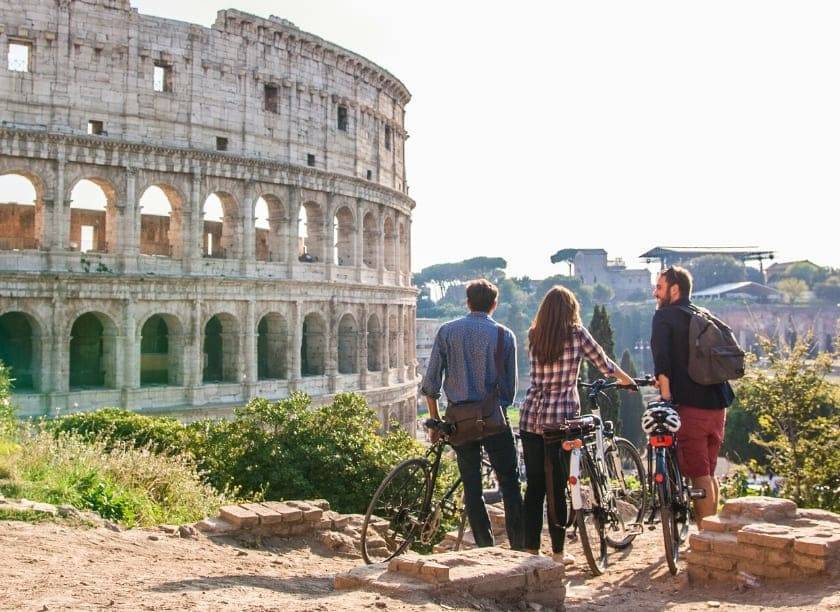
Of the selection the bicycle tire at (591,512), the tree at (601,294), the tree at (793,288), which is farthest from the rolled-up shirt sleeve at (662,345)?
the tree at (601,294)

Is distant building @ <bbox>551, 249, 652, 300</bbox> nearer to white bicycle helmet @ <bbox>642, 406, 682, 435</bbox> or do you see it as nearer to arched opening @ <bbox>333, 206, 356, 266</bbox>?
arched opening @ <bbox>333, 206, 356, 266</bbox>

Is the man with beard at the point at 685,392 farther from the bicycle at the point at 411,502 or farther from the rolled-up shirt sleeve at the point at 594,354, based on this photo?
the bicycle at the point at 411,502

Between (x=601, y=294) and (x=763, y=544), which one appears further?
(x=601, y=294)

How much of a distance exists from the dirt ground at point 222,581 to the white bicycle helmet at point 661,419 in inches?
41.7

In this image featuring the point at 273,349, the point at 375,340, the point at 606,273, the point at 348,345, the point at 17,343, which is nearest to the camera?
the point at 17,343

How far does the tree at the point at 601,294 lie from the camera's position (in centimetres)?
10294

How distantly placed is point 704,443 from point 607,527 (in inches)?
40.9

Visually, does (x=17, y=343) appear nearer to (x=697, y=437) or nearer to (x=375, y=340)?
(x=375, y=340)

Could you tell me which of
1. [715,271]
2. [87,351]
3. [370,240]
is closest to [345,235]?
[370,240]

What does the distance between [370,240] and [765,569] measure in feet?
80.5

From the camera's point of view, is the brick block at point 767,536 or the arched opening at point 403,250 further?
the arched opening at point 403,250

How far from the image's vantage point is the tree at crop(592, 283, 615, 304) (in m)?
103

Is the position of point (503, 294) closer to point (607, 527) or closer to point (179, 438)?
point (179, 438)

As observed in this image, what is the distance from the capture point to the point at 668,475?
6.23m
